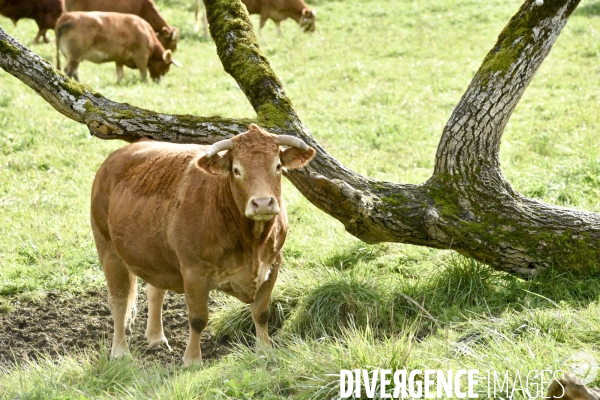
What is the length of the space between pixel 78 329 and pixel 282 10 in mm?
16757

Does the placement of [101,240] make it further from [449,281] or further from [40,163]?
[40,163]

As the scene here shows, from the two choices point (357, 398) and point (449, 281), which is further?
point (449, 281)

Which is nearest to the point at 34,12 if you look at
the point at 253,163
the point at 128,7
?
the point at 128,7

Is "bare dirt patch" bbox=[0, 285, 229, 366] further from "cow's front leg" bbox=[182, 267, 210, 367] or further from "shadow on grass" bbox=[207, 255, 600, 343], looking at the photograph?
"shadow on grass" bbox=[207, 255, 600, 343]

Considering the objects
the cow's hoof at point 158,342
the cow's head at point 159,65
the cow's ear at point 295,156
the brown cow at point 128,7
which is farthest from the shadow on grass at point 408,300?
the brown cow at point 128,7

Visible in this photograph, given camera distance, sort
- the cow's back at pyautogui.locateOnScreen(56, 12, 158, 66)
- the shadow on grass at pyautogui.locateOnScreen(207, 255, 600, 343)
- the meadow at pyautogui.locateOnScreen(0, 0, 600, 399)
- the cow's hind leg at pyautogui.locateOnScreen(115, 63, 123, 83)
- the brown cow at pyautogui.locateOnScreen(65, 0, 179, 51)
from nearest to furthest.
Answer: the meadow at pyautogui.locateOnScreen(0, 0, 600, 399) < the shadow on grass at pyautogui.locateOnScreen(207, 255, 600, 343) < the cow's back at pyautogui.locateOnScreen(56, 12, 158, 66) < the cow's hind leg at pyautogui.locateOnScreen(115, 63, 123, 83) < the brown cow at pyautogui.locateOnScreen(65, 0, 179, 51)

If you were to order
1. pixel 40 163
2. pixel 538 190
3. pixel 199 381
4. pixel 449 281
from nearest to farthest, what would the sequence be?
pixel 199 381 → pixel 449 281 → pixel 538 190 → pixel 40 163

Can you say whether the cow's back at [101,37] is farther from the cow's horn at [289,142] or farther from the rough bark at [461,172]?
the cow's horn at [289,142]

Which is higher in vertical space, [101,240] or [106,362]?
[101,240]

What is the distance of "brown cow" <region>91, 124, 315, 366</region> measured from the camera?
6.05 meters

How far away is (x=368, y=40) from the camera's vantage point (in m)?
20.5

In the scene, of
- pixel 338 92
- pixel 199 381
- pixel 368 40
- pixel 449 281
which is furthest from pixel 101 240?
pixel 368 40

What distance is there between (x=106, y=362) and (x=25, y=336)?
1.87 metres

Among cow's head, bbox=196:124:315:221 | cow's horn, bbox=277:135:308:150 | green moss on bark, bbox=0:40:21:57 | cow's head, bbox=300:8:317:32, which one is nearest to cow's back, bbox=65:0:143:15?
cow's head, bbox=300:8:317:32
